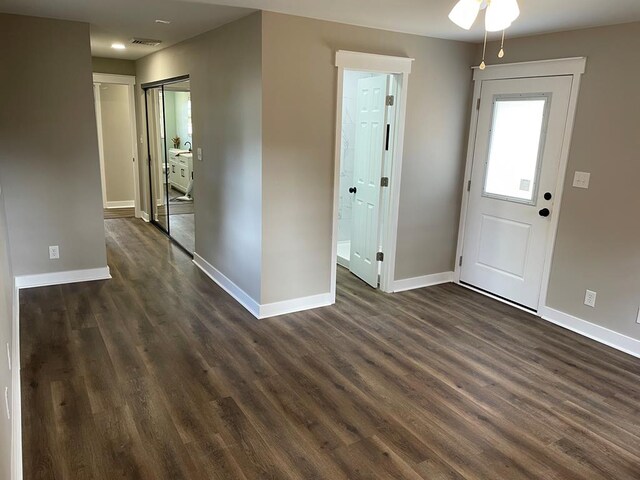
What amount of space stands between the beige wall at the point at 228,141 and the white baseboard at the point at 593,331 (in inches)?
99.6

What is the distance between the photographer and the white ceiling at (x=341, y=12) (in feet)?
9.74

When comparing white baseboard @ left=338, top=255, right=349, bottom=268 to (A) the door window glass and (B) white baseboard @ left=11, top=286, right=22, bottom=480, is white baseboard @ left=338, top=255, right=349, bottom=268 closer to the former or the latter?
(A) the door window glass

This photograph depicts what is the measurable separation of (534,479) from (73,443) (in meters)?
2.25

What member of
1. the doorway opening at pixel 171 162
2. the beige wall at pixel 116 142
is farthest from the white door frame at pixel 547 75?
the beige wall at pixel 116 142

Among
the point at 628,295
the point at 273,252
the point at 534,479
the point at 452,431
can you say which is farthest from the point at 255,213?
the point at 628,295

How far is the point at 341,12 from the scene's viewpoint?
3293mm

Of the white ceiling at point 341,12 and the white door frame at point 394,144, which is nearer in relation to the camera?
the white ceiling at point 341,12

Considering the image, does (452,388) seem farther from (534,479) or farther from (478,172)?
(478,172)

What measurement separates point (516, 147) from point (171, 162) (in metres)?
6.16

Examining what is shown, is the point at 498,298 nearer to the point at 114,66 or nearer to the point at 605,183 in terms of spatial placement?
the point at 605,183

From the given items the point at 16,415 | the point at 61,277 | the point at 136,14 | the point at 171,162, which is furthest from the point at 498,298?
the point at 171,162

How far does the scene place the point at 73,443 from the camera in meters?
2.30

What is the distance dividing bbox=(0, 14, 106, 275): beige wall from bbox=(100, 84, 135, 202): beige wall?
3.71 m

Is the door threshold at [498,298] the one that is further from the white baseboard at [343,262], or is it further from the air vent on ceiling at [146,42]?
the air vent on ceiling at [146,42]
